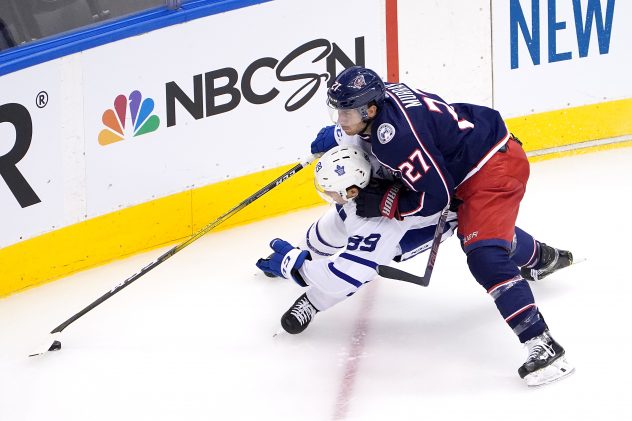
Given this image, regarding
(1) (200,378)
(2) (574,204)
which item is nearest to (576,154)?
(2) (574,204)

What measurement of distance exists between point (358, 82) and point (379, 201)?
446 mm

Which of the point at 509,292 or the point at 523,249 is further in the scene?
the point at 523,249

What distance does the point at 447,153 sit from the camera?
3979 mm

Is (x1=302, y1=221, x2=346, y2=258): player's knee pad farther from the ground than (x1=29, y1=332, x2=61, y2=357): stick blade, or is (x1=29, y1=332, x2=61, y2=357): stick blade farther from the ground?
(x1=302, y1=221, x2=346, y2=258): player's knee pad

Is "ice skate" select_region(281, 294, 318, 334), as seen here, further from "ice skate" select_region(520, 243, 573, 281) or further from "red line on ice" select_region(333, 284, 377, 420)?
"ice skate" select_region(520, 243, 573, 281)

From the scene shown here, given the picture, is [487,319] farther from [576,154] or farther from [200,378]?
[576,154]

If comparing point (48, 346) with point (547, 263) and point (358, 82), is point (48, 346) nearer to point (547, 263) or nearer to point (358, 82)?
point (358, 82)

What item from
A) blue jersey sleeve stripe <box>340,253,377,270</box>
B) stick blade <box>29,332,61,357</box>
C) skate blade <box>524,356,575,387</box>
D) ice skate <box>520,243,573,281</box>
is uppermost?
blue jersey sleeve stripe <box>340,253,377,270</box>

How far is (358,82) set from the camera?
3805 mm

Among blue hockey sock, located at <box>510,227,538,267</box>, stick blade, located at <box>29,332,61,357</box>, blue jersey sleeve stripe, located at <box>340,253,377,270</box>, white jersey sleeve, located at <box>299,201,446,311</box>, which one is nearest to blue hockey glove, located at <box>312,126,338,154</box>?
white jersey sleeve, located at <box>299,201,446,311</box>

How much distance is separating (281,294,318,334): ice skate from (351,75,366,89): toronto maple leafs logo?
904 mm

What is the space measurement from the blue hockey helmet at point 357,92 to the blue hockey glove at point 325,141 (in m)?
0.50

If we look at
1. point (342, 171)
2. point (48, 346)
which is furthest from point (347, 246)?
point (48, 346)

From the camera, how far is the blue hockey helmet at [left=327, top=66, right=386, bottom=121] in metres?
3.79
